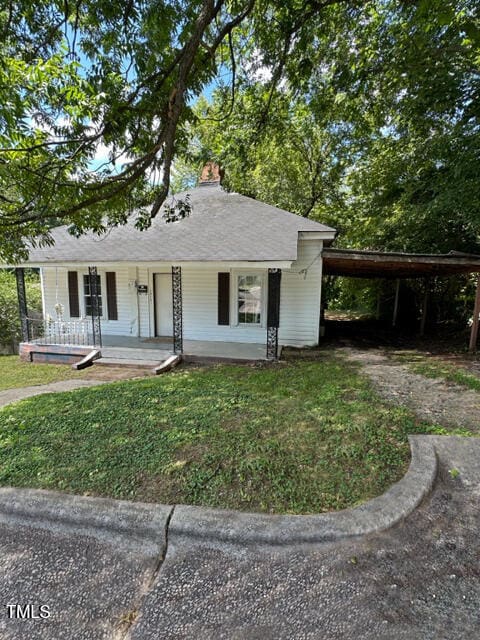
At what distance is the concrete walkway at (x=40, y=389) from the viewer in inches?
226

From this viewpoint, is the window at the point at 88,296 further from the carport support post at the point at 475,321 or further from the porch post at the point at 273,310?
the carport support post at the point at 475,321

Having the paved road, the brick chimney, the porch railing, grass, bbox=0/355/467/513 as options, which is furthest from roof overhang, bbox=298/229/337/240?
the paved road

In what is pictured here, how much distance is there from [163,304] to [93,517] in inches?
321

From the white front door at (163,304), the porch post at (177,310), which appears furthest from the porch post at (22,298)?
the porch post at (177,310)

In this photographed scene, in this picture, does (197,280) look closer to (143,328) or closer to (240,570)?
(143,328)

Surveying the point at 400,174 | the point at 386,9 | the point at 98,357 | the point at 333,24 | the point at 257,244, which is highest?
the point at 386,9

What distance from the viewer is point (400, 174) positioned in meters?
12.0

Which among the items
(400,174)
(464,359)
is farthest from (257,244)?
(400,174)

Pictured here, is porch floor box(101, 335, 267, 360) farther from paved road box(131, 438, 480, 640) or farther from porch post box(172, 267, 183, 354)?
paved road box(131, 438, 480, 640)

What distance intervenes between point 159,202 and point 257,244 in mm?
3751

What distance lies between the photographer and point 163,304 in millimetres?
10242

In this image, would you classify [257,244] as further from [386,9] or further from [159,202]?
[386,9]

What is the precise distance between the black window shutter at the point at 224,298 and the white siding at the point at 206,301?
14cm

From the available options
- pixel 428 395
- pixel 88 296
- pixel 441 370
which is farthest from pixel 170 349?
pixel 441 370
